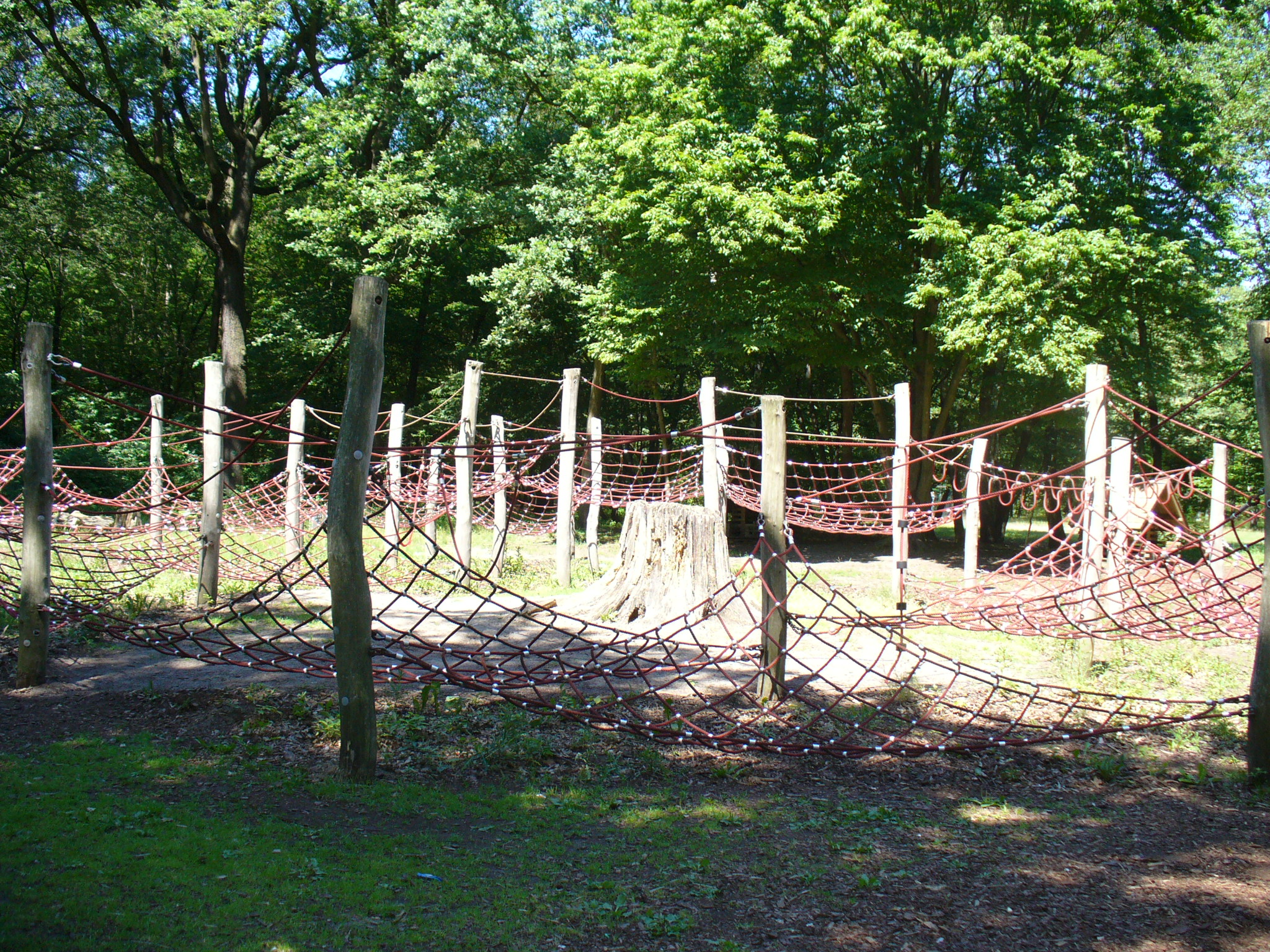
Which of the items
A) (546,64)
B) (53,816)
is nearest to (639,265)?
(546,64)

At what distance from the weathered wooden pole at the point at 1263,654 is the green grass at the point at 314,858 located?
2.25 meters

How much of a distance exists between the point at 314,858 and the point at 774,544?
2509mm

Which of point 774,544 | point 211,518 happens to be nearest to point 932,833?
point 774,544

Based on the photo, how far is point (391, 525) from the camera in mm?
12461

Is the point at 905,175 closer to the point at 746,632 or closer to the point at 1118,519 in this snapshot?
the point at 1118,519

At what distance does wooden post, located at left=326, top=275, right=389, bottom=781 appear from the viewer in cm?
372

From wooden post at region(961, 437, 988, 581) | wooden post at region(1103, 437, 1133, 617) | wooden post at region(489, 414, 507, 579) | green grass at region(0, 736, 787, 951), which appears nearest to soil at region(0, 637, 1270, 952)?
green grass at region(0, 736, 787, 951)

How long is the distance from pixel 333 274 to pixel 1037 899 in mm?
21472

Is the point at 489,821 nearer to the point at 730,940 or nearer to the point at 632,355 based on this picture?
the point at 730,940

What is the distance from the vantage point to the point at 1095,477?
625 centimetres

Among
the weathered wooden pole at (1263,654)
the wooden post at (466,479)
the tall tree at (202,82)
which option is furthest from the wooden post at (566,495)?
the tall tree at (202,82)

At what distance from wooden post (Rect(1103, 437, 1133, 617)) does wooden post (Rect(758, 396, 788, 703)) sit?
2.71 metres

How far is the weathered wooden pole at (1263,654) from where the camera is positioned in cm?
392

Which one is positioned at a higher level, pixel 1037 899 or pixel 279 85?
pixel 279 85
